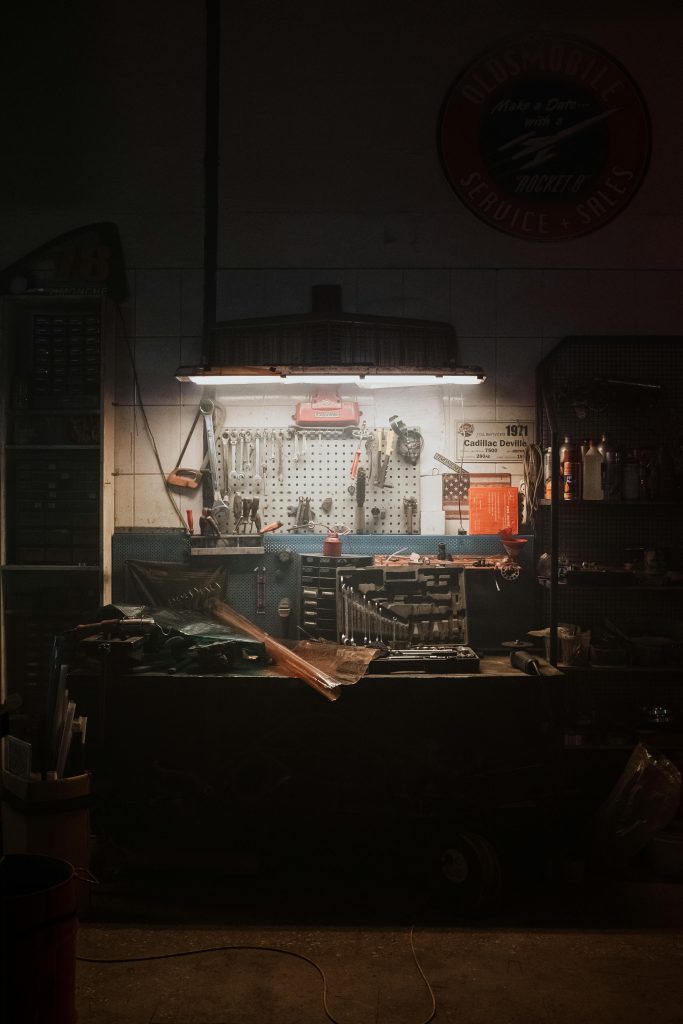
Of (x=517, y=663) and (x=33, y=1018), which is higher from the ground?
(x=517, y=663)

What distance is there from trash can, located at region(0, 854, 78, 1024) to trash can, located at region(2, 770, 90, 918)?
75 centimetres

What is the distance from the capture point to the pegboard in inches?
175

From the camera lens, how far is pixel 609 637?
4.17 meters

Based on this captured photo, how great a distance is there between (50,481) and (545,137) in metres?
3.40

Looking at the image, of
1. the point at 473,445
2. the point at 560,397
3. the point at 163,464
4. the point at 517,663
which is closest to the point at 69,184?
the point at 163,464

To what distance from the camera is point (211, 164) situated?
4508 millimetres

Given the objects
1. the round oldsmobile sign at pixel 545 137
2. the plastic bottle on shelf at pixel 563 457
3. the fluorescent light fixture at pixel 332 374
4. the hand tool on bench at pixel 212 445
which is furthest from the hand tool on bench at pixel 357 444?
the round oldsmobile sign at pixel 545 137

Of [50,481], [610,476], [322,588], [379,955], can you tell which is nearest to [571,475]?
[610,476]

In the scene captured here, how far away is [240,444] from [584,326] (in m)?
2.05

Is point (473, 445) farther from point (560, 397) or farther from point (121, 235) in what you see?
point (121, 235)

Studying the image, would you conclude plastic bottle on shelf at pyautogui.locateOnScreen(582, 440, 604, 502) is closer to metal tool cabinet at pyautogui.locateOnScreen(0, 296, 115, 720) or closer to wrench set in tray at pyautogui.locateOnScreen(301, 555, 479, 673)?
wrench set in tray at pyautogui.locateOnScreen(301, 555, 479, 673)

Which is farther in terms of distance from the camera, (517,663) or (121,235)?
(121,235)

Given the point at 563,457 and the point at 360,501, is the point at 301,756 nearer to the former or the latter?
the point at 360,501

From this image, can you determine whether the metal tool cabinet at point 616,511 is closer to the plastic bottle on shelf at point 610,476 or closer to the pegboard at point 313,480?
the plastic bottle on shelf at point 610,476
